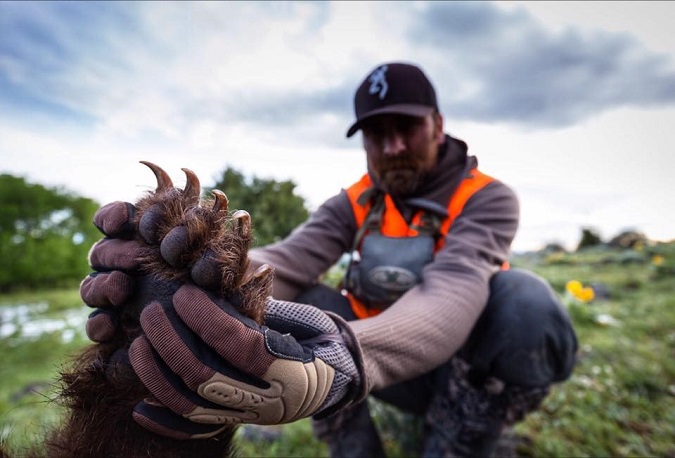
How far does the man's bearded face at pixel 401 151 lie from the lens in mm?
2578

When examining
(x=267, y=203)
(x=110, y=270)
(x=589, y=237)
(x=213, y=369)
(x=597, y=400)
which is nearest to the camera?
(x=213, y=369)

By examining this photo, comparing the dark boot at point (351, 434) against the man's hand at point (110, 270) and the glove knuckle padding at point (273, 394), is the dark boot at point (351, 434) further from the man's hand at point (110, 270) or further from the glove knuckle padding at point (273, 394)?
the man's hand at point (110, 270)

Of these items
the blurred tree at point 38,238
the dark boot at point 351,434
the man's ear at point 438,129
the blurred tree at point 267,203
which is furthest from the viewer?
the blurred tree at point 38,238

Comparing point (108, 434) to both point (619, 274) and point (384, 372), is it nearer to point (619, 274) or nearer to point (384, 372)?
point (384, 372)

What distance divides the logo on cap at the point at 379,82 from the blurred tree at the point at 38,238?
2293cm

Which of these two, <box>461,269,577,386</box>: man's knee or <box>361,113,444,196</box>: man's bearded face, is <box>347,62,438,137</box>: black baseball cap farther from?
<box>461,269,577,386</box>: man's knee

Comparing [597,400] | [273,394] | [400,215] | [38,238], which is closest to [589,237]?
[597,400]

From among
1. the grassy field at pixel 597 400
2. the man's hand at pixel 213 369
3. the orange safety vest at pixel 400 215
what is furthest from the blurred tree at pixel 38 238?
the man's hand at pixel 213 369

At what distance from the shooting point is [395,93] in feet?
8.49

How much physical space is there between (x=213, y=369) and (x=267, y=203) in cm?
339

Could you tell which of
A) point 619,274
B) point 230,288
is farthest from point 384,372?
point 619,274

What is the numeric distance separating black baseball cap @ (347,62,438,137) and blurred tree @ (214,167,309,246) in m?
1.60

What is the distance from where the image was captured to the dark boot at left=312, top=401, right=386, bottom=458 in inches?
91.4

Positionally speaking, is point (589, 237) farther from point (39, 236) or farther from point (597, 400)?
point (39, 236)
